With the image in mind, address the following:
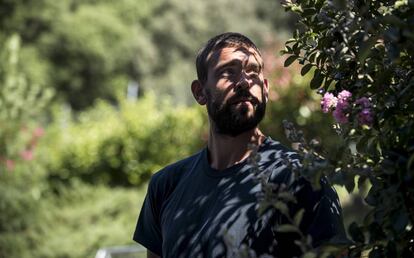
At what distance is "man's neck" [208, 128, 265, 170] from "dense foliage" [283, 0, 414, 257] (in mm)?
399

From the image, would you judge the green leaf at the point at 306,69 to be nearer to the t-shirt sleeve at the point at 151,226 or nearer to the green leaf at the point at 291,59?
the green leaf at the point at 291,59

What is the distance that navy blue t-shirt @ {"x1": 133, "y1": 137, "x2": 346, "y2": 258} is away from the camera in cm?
248

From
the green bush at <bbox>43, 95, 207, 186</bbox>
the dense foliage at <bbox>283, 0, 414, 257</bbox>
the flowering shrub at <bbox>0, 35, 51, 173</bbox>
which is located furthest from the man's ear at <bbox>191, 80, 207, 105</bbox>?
the green bush at <bbox>43, 95, 207, 186</bbox>

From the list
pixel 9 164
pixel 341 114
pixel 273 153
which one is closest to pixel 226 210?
pixel 273 153

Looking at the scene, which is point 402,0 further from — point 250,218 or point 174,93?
point 174,93

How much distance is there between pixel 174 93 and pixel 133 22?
4.30 metres

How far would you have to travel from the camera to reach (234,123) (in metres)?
2.73

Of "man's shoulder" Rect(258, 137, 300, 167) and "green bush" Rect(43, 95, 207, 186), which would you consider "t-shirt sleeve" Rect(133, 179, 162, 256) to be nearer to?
"man's shoulder" Rect(258, 137, 300, 167)

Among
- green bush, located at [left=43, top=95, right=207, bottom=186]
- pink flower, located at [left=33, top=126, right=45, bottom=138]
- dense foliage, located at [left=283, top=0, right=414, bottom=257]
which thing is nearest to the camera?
dense foliage, located at [left=283, top=0, right=414, bottom=257]

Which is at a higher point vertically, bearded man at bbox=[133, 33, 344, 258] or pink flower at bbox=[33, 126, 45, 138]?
bearded man at bbox=[133, 33, 344, 258]

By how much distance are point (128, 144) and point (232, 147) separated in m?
12.4

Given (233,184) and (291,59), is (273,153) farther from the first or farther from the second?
(291,59)

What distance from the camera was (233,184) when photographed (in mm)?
2715

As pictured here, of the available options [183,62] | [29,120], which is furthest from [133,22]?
[29,120]
